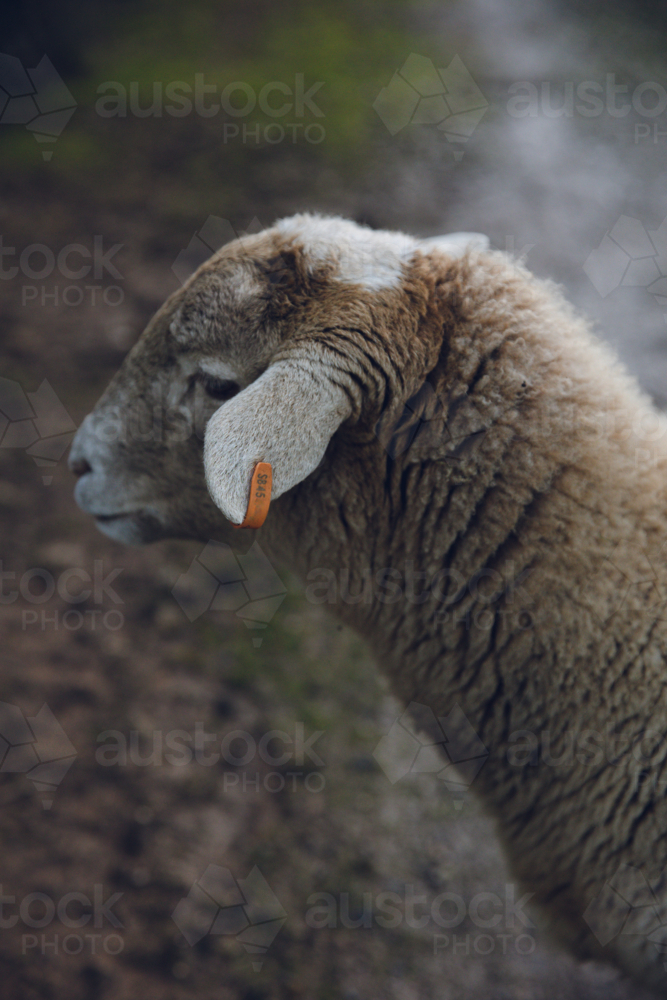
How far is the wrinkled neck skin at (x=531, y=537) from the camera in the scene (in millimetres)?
2240

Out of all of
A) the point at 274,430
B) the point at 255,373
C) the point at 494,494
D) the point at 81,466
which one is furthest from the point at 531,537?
the point at 81,466

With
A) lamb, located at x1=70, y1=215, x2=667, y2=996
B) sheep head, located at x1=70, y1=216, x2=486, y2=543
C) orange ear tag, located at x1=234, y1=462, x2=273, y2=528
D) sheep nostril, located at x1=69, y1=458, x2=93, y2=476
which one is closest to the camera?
orange ear tag, located at x1=234, y1=462, x2=273, y2=528

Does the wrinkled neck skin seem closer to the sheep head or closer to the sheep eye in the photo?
the sheep head

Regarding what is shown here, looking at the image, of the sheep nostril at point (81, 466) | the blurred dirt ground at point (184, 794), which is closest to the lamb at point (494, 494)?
the sheep nostril at point (81, 466)

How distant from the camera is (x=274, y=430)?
6.52 feet

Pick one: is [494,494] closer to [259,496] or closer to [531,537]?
[531,537]

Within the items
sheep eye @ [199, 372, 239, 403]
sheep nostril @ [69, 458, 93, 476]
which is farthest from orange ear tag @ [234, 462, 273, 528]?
sheep nostril @ [69, 458, 93, 476]

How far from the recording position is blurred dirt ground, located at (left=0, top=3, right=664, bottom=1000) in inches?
138

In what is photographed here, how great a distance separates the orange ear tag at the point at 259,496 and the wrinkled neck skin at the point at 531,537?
1.71 feet

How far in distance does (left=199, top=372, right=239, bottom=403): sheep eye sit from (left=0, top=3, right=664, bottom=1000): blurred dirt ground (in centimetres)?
106

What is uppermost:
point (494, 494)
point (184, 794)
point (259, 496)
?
point (494, 494)

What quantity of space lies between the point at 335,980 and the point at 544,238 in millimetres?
6670

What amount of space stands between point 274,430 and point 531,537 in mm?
940

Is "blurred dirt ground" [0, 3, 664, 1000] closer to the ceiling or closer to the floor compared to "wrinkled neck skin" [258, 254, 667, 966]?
closer to the floor
